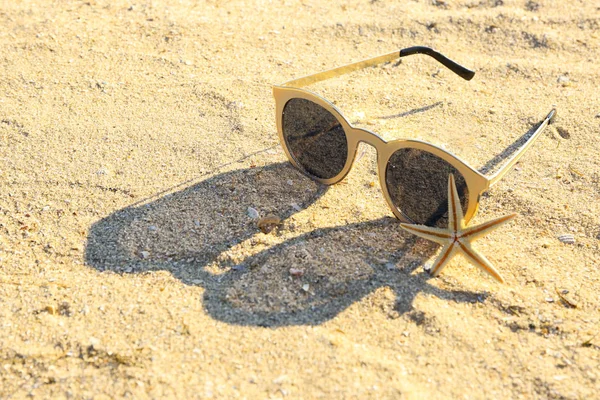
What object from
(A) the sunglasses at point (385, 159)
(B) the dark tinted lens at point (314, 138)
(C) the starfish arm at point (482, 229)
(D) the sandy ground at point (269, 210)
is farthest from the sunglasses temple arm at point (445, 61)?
(C) the starfish arm at point (482, 229)

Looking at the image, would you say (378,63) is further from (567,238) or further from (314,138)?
(567,238)

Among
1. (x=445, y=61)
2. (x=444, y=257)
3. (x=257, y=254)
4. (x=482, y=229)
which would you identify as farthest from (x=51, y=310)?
(x=445, y=61)

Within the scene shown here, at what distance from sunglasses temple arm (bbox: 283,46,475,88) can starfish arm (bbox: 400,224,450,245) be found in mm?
996

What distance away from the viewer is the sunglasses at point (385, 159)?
2357 millimetres

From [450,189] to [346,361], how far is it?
753mm

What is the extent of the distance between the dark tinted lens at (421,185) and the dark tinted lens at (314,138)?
274mm

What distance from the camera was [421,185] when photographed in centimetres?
249

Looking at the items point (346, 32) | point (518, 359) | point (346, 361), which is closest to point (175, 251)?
point (346, 361)

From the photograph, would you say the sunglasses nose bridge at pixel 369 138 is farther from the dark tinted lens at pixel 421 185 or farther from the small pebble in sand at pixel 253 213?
the small pebble in sand at pixel 253 213

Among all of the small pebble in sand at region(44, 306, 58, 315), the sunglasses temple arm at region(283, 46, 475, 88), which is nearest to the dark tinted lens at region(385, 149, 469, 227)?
the sunglasses temple arm at region(283, 46, 475, 88)

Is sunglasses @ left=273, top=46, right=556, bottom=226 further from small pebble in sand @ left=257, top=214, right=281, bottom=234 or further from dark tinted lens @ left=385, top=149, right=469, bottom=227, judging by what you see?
small pebble in sand @ left=257, top=214, right=281, bottom=234

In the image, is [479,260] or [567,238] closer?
[479,260]

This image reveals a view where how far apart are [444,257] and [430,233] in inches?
4.1

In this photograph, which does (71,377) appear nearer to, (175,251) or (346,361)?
(175,251)
